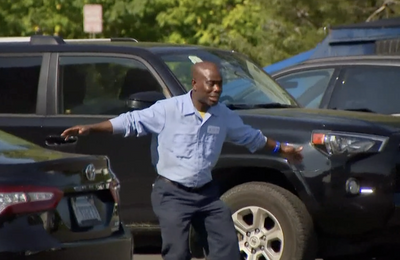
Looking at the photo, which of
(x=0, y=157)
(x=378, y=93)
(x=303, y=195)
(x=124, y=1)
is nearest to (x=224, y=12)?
(x=124, y=1)

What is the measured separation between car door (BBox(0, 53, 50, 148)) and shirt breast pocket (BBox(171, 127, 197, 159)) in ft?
7.56

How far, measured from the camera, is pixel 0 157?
5895 millimetres

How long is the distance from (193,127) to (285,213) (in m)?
1.64

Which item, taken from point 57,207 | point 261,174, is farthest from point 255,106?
point 57,207

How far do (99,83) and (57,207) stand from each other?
2802mm

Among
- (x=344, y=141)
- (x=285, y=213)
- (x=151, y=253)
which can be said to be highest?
(x=344, y=141)

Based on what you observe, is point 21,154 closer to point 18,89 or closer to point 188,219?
point 188,219

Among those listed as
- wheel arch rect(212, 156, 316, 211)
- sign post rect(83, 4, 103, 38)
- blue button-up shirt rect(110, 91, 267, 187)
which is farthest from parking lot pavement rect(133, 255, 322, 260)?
sign post rect(83, 4, 103, 38)

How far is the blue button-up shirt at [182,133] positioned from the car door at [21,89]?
2171 millimetres

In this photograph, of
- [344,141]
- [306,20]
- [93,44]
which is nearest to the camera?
[344,141]

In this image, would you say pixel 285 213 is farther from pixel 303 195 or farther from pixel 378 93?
pixel 378 93

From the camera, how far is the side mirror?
7941 mm

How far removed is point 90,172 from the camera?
6160 millimetres

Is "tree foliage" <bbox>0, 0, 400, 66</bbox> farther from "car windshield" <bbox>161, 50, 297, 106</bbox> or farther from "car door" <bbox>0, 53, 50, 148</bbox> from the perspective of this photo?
"car door" <bbox>0, 53, 50, 148</bbox>
